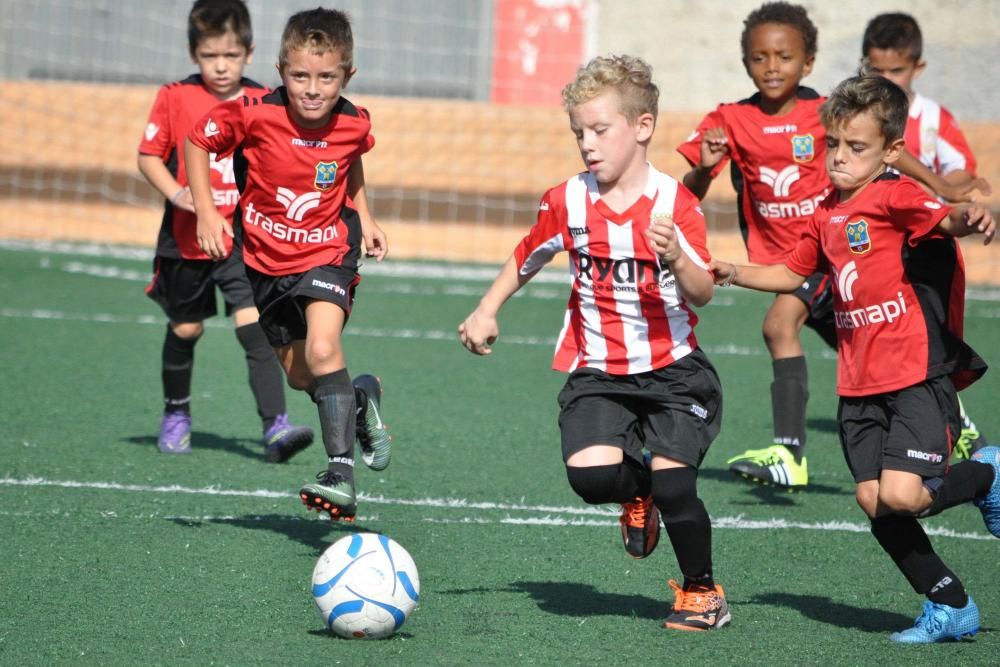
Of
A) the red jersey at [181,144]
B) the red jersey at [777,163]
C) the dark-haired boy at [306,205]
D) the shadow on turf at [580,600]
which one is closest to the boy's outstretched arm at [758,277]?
the shadow on turf at [580,600]

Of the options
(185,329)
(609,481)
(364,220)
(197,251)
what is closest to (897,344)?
(609,481)

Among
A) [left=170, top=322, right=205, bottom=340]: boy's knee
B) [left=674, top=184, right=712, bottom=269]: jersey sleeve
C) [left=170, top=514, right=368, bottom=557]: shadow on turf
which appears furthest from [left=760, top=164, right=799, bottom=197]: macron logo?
[left=170, top=322, right=205, bottom=340]: boy's knee

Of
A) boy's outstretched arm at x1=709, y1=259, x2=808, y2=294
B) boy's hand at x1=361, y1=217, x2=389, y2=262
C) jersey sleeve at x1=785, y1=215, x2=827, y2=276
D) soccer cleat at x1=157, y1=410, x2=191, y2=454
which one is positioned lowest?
soccer cleat at x1=157, y1=410, x2=191, y2=454

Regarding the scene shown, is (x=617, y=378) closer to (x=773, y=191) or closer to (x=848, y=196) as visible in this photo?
(x=848, y=196)

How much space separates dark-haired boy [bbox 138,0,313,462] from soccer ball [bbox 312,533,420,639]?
2.48 meters

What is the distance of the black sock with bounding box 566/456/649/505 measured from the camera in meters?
4.14

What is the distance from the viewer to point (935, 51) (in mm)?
15492

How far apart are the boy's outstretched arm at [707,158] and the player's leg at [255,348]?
2.02m

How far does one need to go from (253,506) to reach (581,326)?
1709 mm

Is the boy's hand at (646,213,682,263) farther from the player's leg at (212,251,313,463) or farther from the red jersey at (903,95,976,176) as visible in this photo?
the red jersey at (903,95,976,176)

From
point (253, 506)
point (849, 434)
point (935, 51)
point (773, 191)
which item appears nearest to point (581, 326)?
point (849, 434)

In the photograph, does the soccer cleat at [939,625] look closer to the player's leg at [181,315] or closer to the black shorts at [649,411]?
the black shorts at [649,411]

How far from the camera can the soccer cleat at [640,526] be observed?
14.1 feet

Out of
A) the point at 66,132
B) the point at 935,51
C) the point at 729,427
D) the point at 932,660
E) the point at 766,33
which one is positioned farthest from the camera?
the point at 935,51
